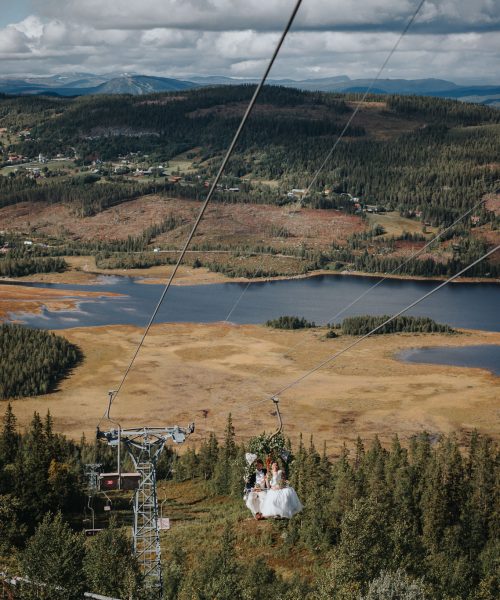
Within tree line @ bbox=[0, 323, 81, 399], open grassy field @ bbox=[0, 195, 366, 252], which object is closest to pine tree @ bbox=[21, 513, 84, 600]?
tree line @ bbox=[0, 323, 81, 399]

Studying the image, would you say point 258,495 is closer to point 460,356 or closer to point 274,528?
point 274,528

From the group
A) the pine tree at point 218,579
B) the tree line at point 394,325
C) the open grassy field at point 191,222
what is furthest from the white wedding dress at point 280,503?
the open grassy field at point 191,222

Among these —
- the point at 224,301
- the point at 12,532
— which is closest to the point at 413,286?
the point at 224,301

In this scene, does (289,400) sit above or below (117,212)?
below

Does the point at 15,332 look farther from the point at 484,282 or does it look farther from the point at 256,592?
the point at 484,282

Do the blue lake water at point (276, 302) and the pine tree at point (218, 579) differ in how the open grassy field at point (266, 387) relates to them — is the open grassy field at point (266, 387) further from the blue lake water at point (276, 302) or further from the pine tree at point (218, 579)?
the pine tree at point (218, 579)

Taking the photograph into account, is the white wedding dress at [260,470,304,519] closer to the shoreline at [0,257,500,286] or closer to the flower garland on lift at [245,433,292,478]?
the flower garland on lift at [245,433,292,478]

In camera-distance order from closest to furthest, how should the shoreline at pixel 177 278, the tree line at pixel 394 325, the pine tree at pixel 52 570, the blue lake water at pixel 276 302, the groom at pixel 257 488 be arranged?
the groom at pixel 257 488 → the pine tree at pixel 52 570 → the tree line at pixel 394 325 → the blue lake water at pixel 276 302 → the shoreline at pixel 177 278
